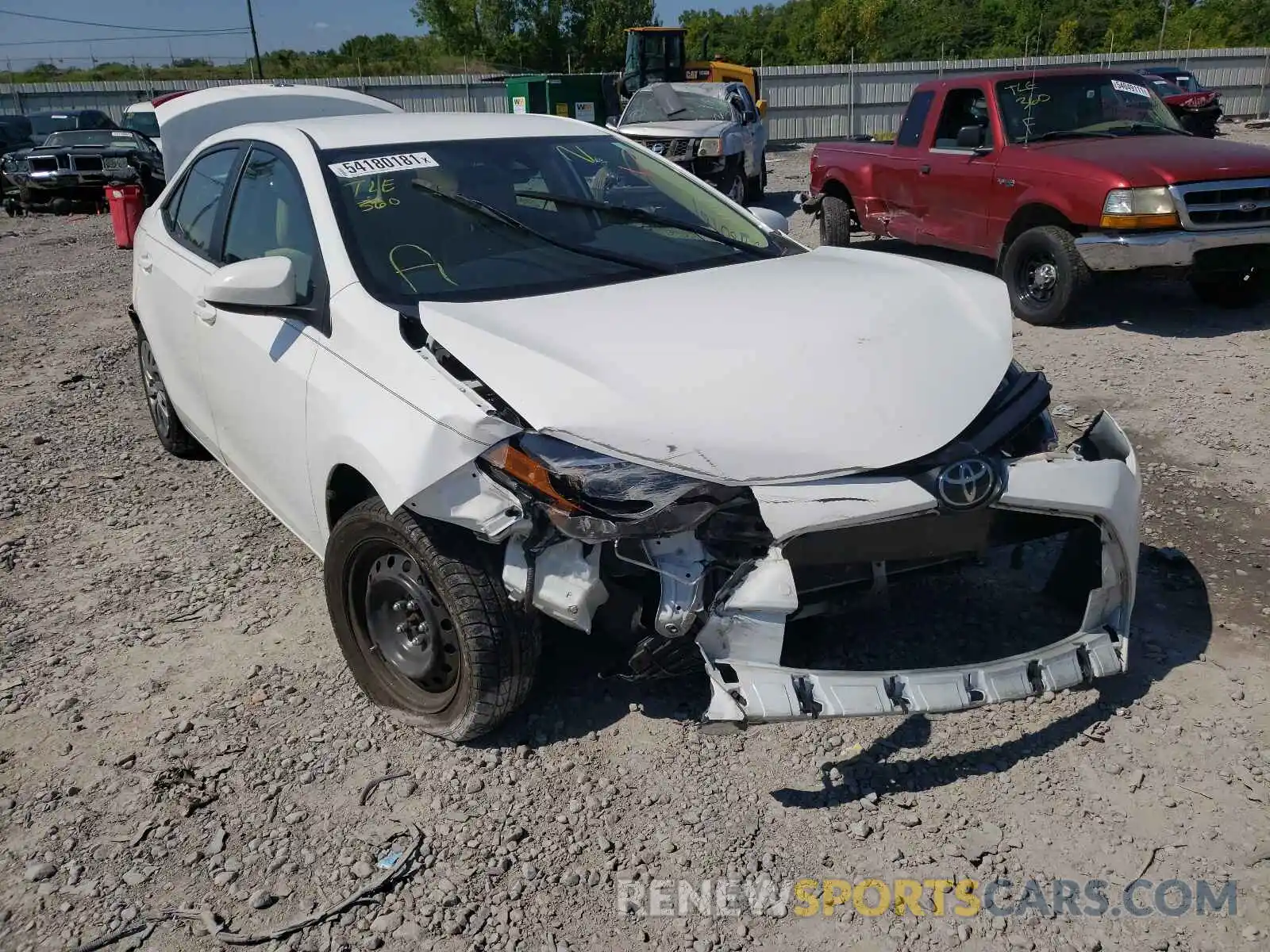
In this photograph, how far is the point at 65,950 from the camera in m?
2.31

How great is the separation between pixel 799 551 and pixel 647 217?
176 centimetres

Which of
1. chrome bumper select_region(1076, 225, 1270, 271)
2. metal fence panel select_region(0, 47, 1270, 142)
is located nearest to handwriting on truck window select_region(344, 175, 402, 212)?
chrome bumper select_region(1076, 225, 1270, 271)

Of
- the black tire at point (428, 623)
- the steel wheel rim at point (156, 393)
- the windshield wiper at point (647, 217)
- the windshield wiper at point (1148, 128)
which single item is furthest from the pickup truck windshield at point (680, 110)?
the black tire at point (428, 623)

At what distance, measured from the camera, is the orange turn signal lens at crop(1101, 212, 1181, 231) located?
264 inches

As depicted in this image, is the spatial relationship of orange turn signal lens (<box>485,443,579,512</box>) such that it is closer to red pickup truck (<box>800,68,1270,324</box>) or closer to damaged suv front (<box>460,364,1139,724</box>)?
damaged suv front (<box>460,364,1139,724</box>)

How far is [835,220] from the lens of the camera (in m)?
9.70

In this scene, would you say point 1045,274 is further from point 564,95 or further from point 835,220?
point 564,95

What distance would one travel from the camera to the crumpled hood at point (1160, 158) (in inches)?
266

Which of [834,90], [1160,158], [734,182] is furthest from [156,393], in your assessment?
[834,90]

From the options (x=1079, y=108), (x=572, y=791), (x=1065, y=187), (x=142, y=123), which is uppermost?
Answer: (x=1079, y=108)

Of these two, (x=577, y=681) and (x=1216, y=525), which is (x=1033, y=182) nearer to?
(x=1216, y=525)

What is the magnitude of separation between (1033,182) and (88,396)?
22.3 feet

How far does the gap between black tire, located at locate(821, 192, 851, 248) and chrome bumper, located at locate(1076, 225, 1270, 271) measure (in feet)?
10.3

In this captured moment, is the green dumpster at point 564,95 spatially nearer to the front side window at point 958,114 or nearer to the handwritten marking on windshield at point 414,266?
the front side window at point 958,114
